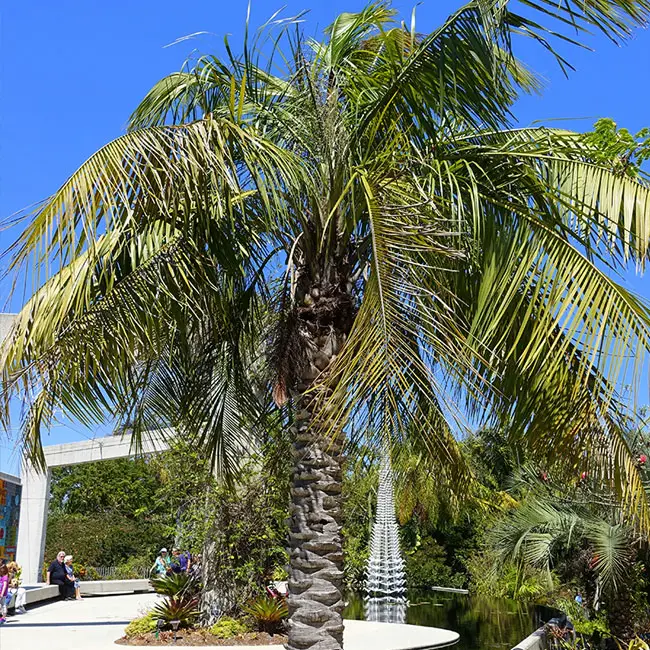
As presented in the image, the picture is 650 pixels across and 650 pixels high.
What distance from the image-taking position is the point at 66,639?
14.7 meters

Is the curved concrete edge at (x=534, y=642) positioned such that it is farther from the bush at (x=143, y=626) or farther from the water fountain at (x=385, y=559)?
the water fountain at (x=385, y=559)

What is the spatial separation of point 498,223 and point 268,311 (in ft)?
8.92

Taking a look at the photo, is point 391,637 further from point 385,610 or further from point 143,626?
point 385,610

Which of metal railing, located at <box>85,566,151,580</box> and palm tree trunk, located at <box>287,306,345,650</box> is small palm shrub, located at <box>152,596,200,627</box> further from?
metal railing, located at <box>85,566,151,580</box>

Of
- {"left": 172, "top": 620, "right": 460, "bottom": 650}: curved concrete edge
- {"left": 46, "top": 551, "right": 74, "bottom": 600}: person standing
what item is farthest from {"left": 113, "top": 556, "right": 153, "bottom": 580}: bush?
{"left": 172, "top": 620, "right": 460, "bottom": 650}: curved concrete edge

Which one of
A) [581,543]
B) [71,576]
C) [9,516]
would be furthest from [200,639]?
[9,516]

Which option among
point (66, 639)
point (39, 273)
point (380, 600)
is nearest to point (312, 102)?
point (39, 273)

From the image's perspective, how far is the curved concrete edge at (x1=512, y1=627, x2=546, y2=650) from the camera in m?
10.2

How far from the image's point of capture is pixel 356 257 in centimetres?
698

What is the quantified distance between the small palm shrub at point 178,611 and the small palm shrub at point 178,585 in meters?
0.45

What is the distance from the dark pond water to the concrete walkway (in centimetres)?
86

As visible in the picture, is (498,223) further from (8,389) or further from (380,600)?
(380,600)

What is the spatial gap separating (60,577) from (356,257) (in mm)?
18686

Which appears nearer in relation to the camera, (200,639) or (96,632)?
(200,639)
